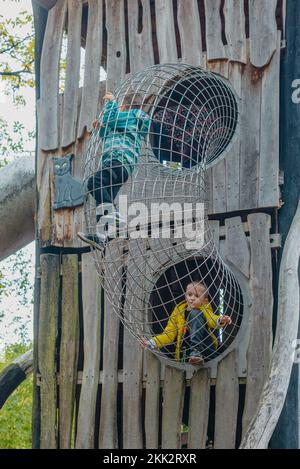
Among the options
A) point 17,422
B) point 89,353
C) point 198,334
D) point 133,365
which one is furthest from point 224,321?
point 17,422

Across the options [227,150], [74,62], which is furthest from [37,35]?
[227,150]

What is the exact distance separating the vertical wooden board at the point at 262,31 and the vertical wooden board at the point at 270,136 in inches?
2.7

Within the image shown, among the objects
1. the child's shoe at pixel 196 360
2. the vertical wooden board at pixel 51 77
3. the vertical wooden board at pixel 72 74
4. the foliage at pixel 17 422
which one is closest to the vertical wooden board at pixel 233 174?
the child's shoe at pixel 196 360

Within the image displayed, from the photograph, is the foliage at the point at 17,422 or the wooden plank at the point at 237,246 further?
the foliage at the point at 17,422

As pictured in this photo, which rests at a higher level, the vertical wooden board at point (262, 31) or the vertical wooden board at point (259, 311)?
the vertical wooden board at point (262, 31)

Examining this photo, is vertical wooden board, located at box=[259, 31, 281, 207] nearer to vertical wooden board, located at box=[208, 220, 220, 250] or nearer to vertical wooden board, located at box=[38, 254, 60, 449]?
vertical wooden board, located at box=[208, 220, 220, 250]

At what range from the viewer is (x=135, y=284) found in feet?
32.0

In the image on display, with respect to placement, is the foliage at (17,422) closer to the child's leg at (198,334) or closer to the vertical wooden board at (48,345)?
the vertical wooden board at (48,345)

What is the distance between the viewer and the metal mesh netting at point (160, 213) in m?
8.73

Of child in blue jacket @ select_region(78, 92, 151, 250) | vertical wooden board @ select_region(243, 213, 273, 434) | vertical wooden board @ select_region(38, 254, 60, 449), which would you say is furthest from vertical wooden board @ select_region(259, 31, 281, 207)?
vertical wooden board @ select_region(38, 254, 60, 449)

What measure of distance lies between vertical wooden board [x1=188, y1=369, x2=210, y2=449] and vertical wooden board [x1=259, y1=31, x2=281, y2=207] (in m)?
1.62

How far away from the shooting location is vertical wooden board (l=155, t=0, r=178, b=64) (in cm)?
1052

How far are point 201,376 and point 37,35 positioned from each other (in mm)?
4223
